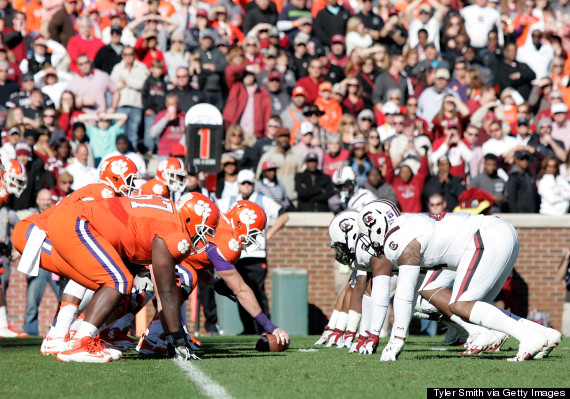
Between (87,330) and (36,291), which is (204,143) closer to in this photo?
(36,291)

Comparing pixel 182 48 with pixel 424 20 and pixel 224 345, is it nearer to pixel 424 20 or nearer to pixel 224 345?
pixel 424 20

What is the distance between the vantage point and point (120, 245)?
873 centimetres

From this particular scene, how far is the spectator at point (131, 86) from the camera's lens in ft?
55.4

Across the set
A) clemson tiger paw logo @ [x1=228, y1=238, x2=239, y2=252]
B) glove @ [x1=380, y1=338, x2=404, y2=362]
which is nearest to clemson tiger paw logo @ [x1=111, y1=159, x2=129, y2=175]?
clemson tiger paw logo @ [x1=228, y1=238, x2=239, y2=252]

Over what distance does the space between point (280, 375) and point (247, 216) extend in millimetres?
2757

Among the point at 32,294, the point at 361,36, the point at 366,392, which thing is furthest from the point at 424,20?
the point at 366,392

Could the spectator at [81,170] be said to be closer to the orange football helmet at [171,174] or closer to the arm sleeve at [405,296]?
the orange football helmet at [171,174]

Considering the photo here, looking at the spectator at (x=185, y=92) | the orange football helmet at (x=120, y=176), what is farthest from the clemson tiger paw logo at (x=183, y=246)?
the spectator at (x=185, y=92)

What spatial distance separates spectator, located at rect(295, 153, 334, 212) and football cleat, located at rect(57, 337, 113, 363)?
763cm

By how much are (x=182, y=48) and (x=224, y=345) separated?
26.9ft

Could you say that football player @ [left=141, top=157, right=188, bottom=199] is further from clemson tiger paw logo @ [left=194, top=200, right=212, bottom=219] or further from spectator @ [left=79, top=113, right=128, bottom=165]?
spectator @ [left=79, top=113, right=128, bottom=165]

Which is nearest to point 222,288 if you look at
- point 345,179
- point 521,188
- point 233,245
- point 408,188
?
point 233,245

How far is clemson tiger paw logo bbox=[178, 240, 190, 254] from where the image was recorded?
328 inches

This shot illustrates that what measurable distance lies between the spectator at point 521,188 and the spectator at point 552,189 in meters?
0.13
